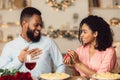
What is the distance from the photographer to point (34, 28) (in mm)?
2852

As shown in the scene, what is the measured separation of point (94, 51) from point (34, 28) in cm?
62

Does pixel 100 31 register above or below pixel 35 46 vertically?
above

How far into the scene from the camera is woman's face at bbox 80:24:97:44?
103 inches

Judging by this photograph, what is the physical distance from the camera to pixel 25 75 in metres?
1.72

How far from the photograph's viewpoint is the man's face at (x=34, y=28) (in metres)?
2.80

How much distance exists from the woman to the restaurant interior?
2239 mm

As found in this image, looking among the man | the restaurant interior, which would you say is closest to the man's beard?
the man

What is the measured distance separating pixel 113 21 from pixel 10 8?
1754mm

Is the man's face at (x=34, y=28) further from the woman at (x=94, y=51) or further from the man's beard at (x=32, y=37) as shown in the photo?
the woman at (x=94, y=51)

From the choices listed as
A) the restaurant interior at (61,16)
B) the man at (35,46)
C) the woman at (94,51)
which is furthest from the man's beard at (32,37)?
the restaurant interior at (61,16)

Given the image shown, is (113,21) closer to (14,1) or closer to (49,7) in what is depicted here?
(49,7)

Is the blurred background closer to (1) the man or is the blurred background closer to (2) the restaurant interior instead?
(2) the restaurant interior

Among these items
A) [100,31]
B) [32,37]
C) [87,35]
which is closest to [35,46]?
[32,37]

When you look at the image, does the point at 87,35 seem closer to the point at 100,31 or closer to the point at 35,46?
the point at 100,31
